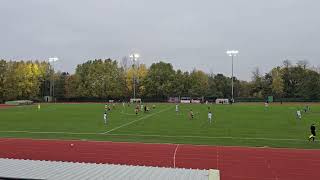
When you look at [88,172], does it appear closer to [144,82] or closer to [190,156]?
[190,156]

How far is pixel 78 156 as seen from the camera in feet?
78.7

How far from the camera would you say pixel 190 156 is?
930 inches

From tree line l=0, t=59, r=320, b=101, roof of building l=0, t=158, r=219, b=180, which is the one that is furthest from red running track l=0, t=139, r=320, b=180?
tree line l=0, t=59, r=320, b=101

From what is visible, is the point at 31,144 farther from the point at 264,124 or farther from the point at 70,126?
the point at 264,124

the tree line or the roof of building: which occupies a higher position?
the tree line

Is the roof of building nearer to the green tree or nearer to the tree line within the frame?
the tree line

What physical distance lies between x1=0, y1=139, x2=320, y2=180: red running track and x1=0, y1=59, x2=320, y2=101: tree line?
83887 millimetres

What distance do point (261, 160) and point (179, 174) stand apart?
12.0 metres

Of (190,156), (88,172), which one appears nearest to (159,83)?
(190,156)

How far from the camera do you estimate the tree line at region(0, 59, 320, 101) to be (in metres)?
114

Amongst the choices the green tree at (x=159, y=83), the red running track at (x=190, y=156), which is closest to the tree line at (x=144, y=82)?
the green tree at (x=159, y=83)

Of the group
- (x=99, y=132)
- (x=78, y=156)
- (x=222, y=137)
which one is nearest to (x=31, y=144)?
(x=78, y=156)

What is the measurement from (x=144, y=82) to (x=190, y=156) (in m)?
97.0

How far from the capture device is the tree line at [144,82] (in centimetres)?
11350
